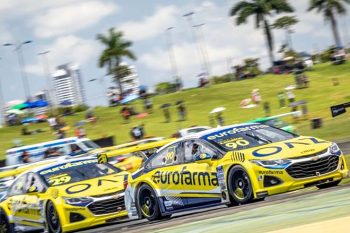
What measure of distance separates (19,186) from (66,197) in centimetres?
208

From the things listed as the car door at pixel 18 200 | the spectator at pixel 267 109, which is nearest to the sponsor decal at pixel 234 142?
the car door at pixel 18 200

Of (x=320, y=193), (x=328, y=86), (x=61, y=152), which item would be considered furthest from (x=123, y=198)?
(x=328, y=86)

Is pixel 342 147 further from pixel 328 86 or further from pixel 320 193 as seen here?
pixel 328 86

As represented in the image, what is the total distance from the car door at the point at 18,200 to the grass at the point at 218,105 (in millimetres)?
26083

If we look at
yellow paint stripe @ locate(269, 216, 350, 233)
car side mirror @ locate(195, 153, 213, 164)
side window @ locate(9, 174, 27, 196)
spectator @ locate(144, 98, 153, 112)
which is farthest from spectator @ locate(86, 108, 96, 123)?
yellow paint stripe @ locate(269, 216, 350, 233)

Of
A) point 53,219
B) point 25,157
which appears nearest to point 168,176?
point 53,219

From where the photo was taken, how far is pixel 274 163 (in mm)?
11953

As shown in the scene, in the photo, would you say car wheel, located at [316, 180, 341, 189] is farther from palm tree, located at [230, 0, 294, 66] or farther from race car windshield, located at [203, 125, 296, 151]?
palm tree, located at [230, 0, 294, 66]

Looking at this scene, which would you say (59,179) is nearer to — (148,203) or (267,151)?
(148,203)

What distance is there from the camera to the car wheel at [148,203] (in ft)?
44.3

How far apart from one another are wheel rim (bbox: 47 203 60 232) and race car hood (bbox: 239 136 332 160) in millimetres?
3719

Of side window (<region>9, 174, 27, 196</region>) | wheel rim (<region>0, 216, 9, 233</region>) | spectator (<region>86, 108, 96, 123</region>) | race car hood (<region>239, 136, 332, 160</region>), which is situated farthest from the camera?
spectator (<region>86, 108, 96, 123</region>)

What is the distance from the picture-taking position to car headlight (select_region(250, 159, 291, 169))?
470 inches

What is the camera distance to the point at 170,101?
6575 cm
